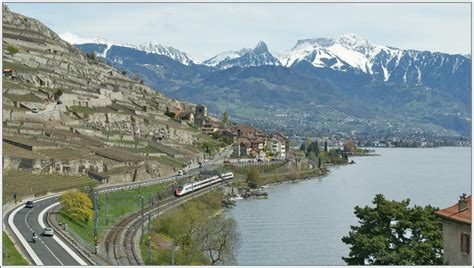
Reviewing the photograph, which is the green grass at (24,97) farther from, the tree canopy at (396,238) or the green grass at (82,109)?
the tree canopy at (396,238)

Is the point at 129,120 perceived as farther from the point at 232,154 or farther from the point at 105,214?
the point at 105,214

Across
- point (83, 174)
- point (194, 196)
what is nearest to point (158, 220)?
point (83, 174)

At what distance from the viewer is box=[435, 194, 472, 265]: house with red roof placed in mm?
19734

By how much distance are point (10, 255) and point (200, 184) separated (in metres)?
46.6

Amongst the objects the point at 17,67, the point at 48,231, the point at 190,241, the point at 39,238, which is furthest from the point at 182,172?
the point at 39,238

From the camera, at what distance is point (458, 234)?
2020 centimetres

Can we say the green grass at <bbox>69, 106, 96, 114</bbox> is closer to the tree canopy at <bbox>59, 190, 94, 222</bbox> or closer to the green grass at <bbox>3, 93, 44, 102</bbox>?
the green grass at <bbox>3, 93, 44, 102</bbox>

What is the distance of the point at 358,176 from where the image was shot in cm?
11725

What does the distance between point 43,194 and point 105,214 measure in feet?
14.1

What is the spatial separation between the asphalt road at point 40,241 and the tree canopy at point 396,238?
10387mm

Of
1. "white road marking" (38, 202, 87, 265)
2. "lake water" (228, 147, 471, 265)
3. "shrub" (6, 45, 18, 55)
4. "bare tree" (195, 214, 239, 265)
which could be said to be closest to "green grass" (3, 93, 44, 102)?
"shrub" (6, 45, 18, 55)

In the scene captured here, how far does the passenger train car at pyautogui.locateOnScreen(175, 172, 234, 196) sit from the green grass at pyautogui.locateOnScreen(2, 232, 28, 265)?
118ft

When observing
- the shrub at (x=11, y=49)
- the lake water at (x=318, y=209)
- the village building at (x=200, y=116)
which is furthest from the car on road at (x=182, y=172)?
the village building at (x=200, y=116)

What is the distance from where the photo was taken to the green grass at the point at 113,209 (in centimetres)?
4247
